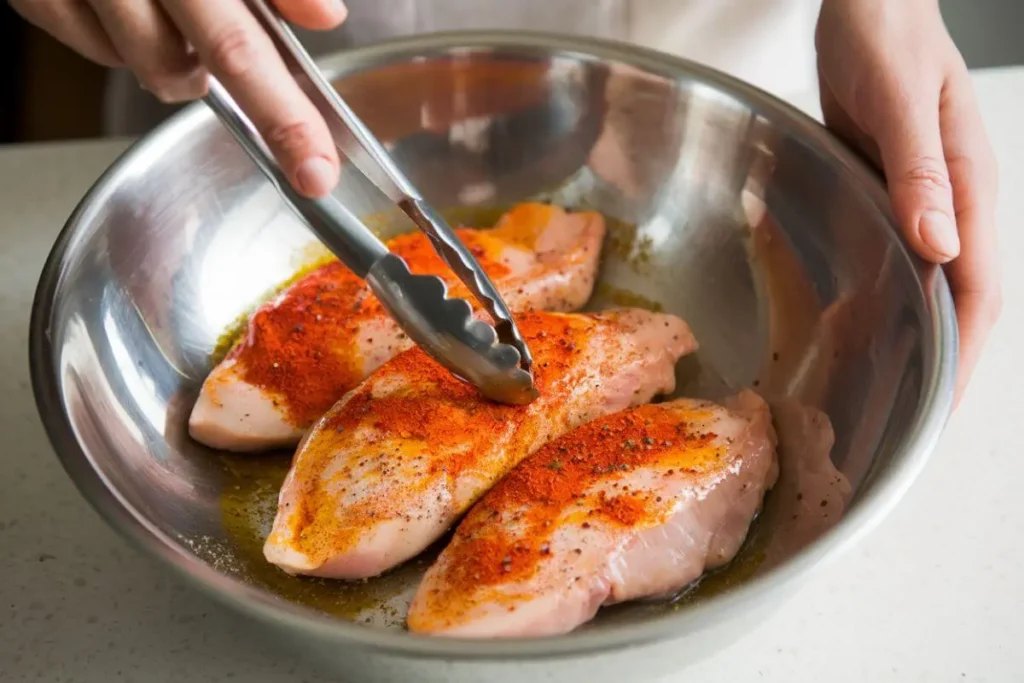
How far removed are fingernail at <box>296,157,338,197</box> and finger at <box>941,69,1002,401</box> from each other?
0.74 m

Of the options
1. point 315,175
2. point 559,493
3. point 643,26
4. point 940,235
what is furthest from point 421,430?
point 643,26

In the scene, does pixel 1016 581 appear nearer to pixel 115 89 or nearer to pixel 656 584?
pixel 656 584

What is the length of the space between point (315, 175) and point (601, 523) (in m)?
0.47

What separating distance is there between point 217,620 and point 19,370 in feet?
1.72

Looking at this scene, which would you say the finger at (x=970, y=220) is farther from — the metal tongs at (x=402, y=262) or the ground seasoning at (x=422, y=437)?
the metal tongs at (x=402, y=262)

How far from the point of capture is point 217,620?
111 cm

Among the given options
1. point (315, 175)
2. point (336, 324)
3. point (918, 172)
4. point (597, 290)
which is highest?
point (315, 175)

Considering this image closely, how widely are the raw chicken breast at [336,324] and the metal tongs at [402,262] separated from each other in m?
0.18

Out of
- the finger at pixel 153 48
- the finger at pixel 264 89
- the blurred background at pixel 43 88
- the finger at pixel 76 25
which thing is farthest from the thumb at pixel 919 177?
the blurred background at pixel 43 88

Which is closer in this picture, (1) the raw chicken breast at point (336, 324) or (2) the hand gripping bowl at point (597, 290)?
(2) the hand gripping bowl at point (597, 290)

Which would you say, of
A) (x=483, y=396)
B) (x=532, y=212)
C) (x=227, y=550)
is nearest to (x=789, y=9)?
(x=532, y=212)

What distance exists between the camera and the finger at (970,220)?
1178 millimetres

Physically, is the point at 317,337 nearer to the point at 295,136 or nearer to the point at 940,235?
the point at 295,136

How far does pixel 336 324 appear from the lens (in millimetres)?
1341
